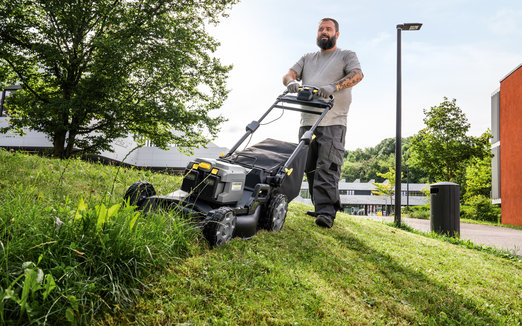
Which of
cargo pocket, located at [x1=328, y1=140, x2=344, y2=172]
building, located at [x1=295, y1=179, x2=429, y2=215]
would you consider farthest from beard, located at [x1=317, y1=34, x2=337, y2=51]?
building, located at [x1=295, y1=179, x2=429, y2=215]

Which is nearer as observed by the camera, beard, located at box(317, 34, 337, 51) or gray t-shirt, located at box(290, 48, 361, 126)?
gray t-shirt, located at box(290, 48, 361, 126)

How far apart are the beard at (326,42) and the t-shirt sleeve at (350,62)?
272 millimetres

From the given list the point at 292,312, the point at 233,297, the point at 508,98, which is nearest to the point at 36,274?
the point at 233,297

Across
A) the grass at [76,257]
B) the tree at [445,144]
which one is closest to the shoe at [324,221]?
the grass at [76,257]

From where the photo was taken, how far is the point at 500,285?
365 cm

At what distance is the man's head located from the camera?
15.4 feet

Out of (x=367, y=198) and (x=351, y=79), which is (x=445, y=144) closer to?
(x=351, y=79)

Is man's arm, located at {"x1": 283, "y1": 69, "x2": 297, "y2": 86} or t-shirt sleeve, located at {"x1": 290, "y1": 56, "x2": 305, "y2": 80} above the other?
t-shirt sleeve, located at {"x1": 290, "y1": 56, "x2": 305, "y2": 80}

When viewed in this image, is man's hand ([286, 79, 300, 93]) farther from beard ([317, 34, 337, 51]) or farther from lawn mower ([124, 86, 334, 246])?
beard ([317, 34, 337, 51])

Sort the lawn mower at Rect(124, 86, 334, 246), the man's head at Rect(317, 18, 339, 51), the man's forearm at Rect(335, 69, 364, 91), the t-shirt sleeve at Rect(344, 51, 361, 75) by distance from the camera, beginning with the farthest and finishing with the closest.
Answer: the man's head at Rect(317, 18, 339, 51) < the t-shirt sleeve at Rect(344, 51, 361, 75) < the man's forearm at Rect(335, 69, 364, 91) < the lawn mower at Rect(124, 86, 334, 246)

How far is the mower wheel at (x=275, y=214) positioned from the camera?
11.7 feet

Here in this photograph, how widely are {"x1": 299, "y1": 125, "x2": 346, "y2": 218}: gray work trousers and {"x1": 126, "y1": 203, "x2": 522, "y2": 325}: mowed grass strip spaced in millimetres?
383

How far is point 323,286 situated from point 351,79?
2.55 metres

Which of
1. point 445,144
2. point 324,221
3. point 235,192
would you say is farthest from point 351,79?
point 445,144
